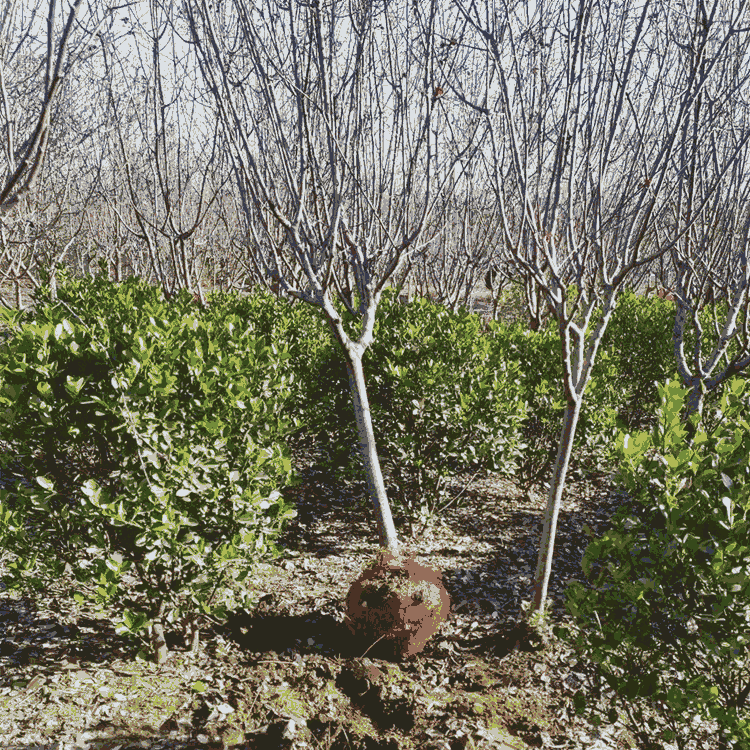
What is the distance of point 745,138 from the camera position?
13.8ft

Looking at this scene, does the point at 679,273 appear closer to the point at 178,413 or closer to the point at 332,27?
the point at 332,27

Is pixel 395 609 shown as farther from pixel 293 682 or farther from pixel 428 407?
pixel 428 407

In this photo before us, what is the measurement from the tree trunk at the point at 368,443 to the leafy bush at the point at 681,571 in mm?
2133

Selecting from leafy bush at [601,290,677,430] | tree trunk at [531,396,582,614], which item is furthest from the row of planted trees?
leafy bush at [601,290,677,430]

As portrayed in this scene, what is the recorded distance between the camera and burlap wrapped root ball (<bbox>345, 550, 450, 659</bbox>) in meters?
3.54

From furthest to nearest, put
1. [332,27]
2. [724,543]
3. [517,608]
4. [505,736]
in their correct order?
[517,608] → [332,27] → [505,736] → [724,543]

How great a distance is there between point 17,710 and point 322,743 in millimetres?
1610

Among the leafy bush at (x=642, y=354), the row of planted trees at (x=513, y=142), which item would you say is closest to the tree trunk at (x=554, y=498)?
the row of planted trees at (x=513, y=142)

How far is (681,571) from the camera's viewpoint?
7.04ft

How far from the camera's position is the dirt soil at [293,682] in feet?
9.29

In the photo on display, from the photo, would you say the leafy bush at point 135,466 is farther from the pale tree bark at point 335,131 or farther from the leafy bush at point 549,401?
the leafy bush at point 549,401

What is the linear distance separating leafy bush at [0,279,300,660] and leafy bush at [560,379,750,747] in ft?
6.61

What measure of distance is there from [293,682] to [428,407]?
2.55 meters

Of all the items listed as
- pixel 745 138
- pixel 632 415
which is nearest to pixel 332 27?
pixel 745 138
